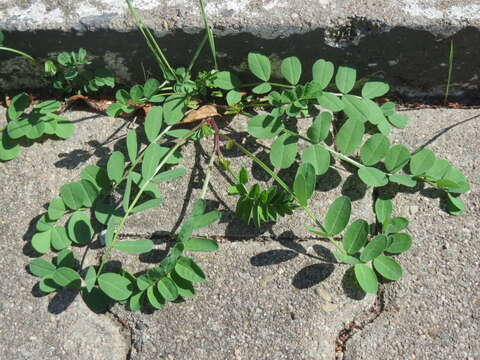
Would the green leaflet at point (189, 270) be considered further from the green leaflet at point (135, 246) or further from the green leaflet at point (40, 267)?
the green leaflet at point (40, 267)

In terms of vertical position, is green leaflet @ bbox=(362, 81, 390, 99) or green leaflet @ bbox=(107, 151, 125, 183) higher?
green leaflet @ bbox=(362, 81, 390, 99)

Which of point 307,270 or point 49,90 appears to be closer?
point 307,270

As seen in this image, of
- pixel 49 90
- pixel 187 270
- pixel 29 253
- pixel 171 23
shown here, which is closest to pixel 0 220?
pixel 29 253

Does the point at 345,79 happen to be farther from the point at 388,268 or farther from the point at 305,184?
the point at 388,268

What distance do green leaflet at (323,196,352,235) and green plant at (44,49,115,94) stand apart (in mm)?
1066

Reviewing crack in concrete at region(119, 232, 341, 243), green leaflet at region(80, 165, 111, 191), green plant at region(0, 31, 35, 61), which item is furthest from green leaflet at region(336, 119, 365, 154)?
green plant at region(0, 31, 35, 61)

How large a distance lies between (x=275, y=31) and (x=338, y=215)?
2.53ft

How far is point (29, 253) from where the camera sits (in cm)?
207

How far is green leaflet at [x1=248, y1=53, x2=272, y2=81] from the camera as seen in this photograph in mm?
2162

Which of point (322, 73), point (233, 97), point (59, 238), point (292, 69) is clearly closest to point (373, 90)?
point (322, 73)

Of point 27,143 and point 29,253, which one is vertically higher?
point 27,143

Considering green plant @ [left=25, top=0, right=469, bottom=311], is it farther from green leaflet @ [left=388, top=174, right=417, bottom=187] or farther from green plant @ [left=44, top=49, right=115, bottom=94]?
green plant @ [left=44, top=49, right=115, bottom=94]

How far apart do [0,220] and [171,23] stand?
1024 mm

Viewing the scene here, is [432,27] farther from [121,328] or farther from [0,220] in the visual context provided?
[0,220]
